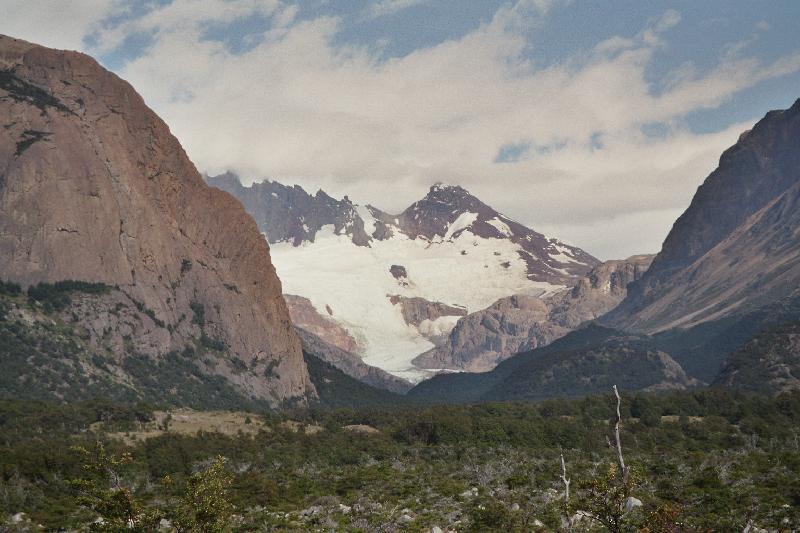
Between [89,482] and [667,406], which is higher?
[89,482]

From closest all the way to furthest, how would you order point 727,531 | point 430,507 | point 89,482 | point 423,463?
point 89,482, point 727,531, point 430,507, point 423,463

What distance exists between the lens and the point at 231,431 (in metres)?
176

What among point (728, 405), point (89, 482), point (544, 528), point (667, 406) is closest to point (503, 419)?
point (667, 406)

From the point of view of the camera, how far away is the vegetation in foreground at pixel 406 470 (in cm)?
5534

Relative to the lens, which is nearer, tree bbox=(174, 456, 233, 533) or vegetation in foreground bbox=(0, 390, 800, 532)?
tree bbox=(174, 456, 233, 533)

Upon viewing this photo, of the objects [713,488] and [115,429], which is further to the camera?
[115,429]

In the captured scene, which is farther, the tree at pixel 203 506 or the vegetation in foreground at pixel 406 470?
the vegetation in foreground at pixel 406 470

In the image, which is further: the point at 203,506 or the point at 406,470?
the point at 406,470

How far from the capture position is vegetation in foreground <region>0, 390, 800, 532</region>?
55344 mm

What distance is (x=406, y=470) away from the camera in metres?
113

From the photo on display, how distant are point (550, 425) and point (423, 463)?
5884cm

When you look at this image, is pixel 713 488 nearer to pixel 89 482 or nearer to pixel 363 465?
pixel 89 482

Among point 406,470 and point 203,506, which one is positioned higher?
point 203,506

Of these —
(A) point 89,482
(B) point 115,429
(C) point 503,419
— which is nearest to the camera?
(A) point 89,482
